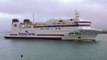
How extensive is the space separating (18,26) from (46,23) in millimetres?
13742

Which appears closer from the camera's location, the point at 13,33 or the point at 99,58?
the point at 99,58

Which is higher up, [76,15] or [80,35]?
[76,15]

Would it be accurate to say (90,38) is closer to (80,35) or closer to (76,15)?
(80,35)

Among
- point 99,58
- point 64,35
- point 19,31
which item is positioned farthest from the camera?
point 19,31

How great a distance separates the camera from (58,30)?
8806 centimetres

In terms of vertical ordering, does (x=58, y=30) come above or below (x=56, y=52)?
above

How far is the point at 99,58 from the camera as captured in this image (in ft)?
131

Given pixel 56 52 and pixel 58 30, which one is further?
pixel 58 30

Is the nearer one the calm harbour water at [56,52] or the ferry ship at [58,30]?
the calm harbour water at [56,52]

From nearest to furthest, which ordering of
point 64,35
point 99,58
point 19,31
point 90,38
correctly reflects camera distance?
1. point 99,58
2. point 90,38
3. point 64,35
4. point 19,31

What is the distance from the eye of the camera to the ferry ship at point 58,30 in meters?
81.6

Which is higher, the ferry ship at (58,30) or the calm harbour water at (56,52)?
the ferry ship at (58,30)

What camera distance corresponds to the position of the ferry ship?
8159 centimetres

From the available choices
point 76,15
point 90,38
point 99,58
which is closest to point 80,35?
point 90,38
